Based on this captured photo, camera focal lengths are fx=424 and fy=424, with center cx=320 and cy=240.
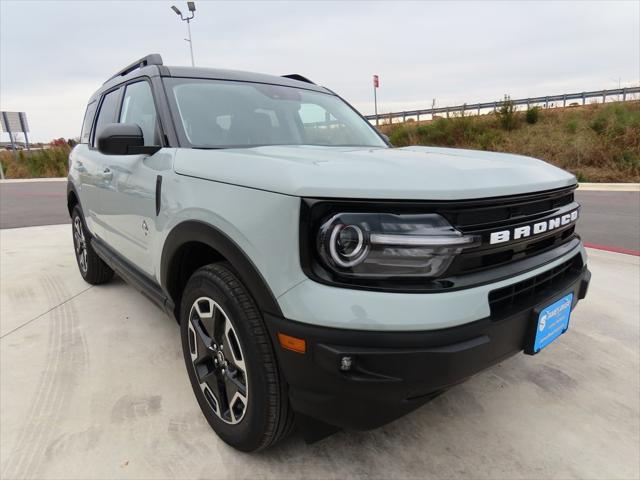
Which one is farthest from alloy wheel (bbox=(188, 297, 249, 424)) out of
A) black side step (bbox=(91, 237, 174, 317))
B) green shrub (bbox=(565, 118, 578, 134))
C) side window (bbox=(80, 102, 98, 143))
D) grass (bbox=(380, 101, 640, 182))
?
green shrub (bbox=(565, 118, 578, 134))

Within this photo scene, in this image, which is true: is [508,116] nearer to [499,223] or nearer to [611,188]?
[611,188]

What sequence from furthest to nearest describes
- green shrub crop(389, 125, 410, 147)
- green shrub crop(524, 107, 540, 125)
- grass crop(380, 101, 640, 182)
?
green shrub crop(389, 125, 410, 147)
green shrub crop(524, 107, 540, 125)
grass crop(380, 101, 640, 182)

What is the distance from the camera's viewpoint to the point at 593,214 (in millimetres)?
7207

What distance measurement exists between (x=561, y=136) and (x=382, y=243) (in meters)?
17.0

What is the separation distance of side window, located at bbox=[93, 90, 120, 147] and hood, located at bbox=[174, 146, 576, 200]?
5.58 ft

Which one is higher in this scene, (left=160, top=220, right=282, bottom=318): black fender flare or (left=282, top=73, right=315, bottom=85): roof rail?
(left=282, top=73, right=315, bottom=85): roof rail

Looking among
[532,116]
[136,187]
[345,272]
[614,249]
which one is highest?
[532,116]

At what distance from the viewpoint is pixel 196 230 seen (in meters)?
1.77

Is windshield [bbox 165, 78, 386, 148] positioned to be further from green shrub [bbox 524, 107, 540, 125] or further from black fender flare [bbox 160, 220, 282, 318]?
green shrub [bbox 524, 107, 540, 125]

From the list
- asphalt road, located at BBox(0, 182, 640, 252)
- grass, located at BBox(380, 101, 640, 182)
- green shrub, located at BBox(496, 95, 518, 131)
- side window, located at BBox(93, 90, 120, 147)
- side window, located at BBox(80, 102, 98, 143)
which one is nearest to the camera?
side window, located at BBox(93, 90, 120, 147)

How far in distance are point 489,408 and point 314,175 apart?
60.7 inches

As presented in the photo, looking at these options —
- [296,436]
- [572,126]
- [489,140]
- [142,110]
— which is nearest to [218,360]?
[296,436]

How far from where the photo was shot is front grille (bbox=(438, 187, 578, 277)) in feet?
4.54

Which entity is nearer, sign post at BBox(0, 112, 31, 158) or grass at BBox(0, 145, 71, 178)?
grass at BBox(0, 145, 71, 178)
